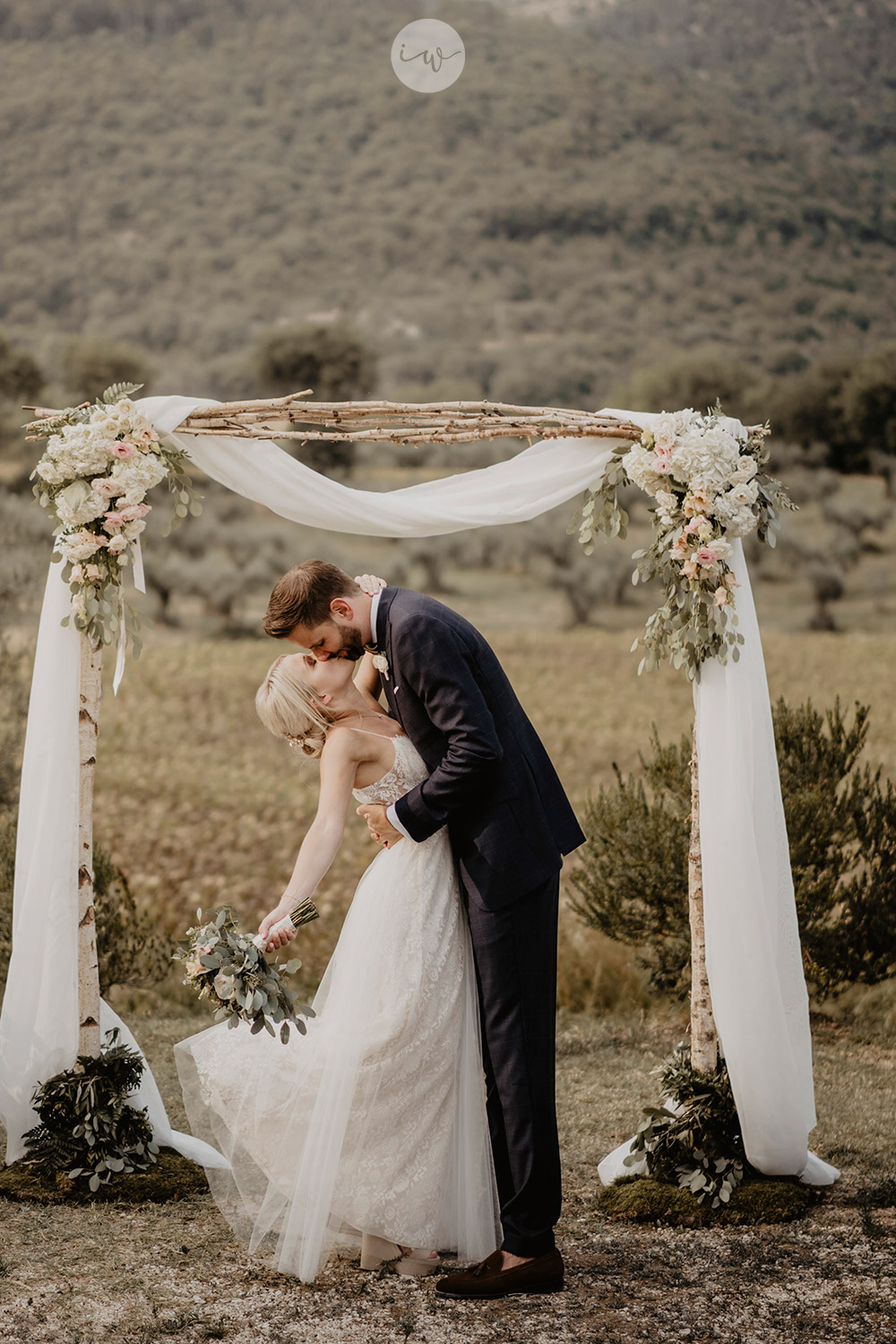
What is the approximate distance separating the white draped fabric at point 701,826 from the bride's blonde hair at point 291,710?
0.70 meters

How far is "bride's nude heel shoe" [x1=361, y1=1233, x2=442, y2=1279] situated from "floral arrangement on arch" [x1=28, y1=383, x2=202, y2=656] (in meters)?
1.77

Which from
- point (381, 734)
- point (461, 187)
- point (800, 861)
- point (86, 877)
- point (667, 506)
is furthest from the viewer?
point (461, 187)

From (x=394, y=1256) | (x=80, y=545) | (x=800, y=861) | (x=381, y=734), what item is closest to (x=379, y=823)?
(x=381, y=734)

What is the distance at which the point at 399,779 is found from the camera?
3.17m

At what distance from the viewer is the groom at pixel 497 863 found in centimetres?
303

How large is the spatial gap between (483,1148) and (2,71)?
102 ft

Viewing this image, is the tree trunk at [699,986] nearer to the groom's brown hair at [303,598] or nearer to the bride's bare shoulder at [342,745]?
the bride's bare shoulder at [342,745]

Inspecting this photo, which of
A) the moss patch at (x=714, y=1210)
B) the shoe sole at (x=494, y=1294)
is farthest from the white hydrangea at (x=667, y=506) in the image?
the shoe sole at (x=494, y=1294)

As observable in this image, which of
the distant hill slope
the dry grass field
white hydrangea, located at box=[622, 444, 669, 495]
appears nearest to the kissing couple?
white hydrangea, located at box=[622, 444, 669, 495]

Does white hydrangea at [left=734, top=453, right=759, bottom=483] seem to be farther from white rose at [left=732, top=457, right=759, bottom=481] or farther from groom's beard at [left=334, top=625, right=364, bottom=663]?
groom's beard at [left=334, top=625, right=364, bottom=663]

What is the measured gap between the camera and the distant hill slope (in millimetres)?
24109

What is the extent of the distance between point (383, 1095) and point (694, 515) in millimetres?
1773

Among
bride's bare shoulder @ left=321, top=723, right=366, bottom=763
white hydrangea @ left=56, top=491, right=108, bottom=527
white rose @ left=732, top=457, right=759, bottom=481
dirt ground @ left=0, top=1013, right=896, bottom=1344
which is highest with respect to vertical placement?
white hydrangea @ left=56, top=491, right=108, bottom=527

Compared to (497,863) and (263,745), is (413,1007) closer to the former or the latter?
(497,863)
